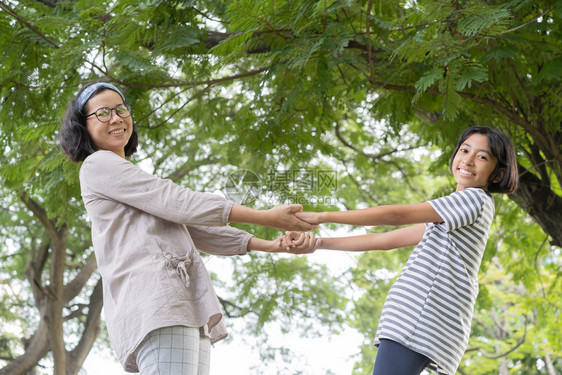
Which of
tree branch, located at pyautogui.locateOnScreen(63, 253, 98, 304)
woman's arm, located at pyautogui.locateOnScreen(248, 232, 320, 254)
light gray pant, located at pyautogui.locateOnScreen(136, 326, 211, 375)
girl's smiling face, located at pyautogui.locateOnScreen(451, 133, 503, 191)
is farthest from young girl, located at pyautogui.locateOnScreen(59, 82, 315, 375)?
tree branch, located at pyautogui.locateOnScreen(63, 253, 98, 304)

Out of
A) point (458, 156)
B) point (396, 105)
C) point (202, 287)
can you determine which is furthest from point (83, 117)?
point (396, 105)

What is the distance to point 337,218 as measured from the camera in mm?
1858

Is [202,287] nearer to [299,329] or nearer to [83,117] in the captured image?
[83,117]

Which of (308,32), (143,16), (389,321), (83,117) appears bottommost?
(389,321)

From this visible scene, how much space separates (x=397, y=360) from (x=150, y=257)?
2.29 feet

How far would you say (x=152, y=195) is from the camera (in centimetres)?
168

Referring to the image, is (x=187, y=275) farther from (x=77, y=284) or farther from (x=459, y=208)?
(x=77, y=284)

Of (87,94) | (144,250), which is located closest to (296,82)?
(87,94)

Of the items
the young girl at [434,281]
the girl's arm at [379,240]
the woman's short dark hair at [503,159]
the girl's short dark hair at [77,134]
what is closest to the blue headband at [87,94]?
the girl's short dark hair at [77,134]

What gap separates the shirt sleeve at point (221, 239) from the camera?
1.98 metres

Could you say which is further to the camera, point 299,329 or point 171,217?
point 299,329

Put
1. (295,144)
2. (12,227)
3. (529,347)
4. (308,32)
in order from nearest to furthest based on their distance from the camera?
(308,32), (295,144), (12,227), (529,347)

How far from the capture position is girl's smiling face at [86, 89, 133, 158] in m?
1.85

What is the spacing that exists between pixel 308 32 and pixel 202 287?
1.12 meters
